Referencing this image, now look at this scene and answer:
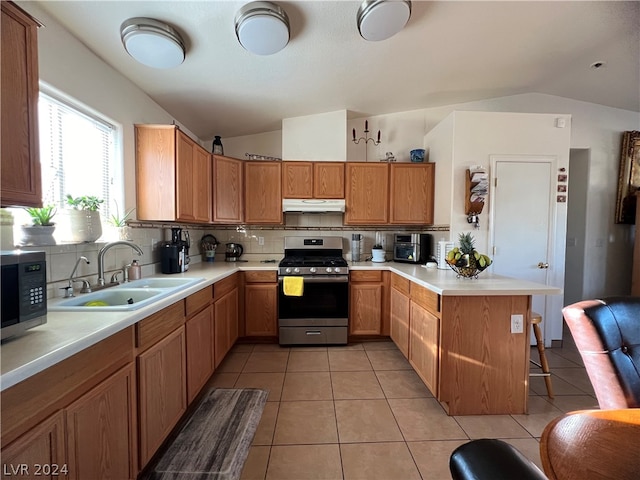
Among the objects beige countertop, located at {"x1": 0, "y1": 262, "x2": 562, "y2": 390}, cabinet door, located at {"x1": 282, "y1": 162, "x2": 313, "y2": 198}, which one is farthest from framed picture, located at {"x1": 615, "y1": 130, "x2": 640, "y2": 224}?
cabinet door, located at {"x1": 282, "y1": 162, "x2": 313, "y2": 198}

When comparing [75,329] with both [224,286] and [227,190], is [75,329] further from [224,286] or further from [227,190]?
[227,190]

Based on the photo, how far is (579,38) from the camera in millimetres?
2213

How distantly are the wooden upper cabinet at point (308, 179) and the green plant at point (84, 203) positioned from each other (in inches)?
73.3

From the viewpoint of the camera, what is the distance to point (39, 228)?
4.50 ft

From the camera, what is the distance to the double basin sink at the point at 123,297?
1257 mm

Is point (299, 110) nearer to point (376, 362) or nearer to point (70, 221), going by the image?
point (70, 221)

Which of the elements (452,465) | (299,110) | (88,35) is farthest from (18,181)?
(299,110)

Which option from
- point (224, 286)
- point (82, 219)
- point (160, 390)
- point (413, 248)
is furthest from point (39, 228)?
point (413, 248)

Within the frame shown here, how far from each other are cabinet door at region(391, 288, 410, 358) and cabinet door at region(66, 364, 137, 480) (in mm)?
2080

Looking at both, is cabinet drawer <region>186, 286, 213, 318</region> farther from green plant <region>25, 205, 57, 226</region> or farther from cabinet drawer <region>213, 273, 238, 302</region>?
green plant <region>25, 205, 57, 226</region>

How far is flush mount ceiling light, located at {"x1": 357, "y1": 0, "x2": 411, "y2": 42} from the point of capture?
1.58 m

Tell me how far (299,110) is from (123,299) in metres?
2.54

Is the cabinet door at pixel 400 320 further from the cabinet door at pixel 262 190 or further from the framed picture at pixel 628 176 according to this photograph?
the framed picture at pixel 628 176

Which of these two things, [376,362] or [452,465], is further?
[376,362]
